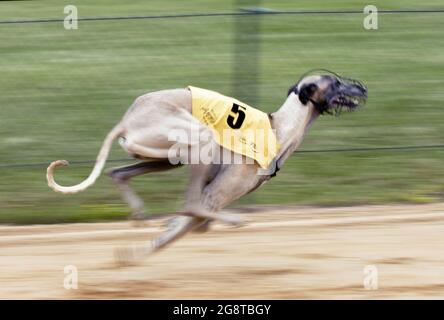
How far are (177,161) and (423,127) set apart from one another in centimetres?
415

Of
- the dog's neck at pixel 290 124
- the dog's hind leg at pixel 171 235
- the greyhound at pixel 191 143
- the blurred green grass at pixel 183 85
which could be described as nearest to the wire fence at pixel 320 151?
the blurred green grass at pixel 183 85

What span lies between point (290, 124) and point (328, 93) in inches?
11.4

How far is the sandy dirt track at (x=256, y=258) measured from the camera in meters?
5.99

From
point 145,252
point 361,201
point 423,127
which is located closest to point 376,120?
point 423,127

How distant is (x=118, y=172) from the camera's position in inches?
245

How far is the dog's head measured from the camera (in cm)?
621

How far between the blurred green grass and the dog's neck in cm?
191

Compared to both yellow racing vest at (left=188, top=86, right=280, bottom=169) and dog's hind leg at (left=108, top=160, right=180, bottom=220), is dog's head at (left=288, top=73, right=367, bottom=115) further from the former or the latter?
dog's hind leg at (left=108, top=160, right=180, bottom=220)

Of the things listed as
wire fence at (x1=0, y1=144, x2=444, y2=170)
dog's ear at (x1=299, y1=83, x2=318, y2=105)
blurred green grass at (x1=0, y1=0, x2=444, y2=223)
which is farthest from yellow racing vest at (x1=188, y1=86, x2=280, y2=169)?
wire fence at (x1=0, y1=144, x2=444, y2=170)

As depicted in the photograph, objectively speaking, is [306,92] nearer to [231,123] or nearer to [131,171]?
[231,123]

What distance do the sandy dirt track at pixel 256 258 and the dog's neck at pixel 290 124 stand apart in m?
0.73

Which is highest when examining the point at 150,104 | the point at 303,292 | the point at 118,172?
the point at 150,104

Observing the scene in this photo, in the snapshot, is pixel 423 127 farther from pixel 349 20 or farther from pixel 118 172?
pixel 118 172

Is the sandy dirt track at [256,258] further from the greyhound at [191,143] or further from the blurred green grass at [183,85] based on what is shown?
the blurred green grass at [183,85]
